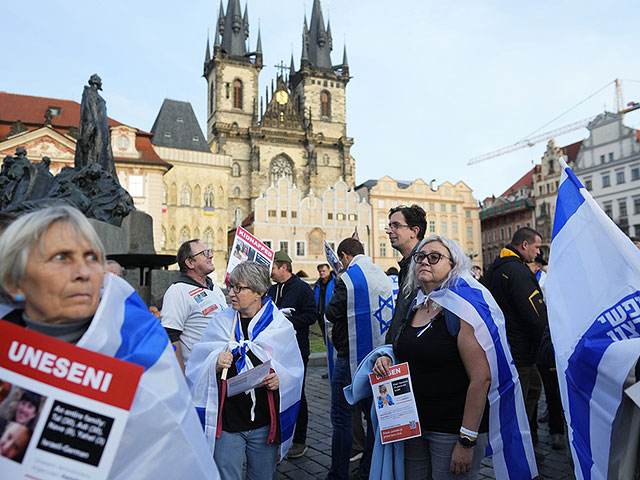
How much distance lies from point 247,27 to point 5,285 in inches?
3167

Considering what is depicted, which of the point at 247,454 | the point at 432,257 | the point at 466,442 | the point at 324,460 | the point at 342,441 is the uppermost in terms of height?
the point at 432,257

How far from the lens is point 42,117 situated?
3728 centimetres

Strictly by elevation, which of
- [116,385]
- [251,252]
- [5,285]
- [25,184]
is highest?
[25,184]

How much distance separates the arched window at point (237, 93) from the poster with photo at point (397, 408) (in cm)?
6749

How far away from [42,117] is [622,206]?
52472 mm

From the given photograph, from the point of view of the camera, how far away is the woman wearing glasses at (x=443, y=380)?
2.64 m

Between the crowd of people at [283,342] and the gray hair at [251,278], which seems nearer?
the crowd of people at [283,342]

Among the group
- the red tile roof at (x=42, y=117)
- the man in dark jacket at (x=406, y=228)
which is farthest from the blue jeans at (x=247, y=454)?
the red tile roof at (x=42, y=117)

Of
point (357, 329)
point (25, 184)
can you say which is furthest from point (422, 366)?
point (25, 184)

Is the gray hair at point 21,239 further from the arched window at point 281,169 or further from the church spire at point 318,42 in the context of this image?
the church spire at point 318,42

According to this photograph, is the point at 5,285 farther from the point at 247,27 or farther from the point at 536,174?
the point at 247,27

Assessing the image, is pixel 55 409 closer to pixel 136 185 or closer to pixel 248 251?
pixel 248 251

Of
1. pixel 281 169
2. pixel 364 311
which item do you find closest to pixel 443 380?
pixel 364 311

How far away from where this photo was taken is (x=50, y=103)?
129 feet
